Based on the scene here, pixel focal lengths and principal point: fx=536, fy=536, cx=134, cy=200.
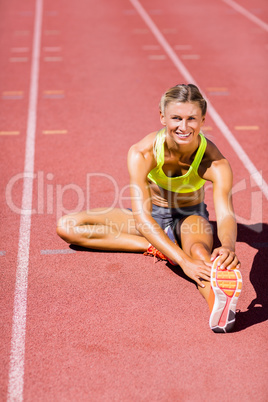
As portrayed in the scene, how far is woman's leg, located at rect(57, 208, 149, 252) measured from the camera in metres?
4.41

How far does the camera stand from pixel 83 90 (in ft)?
27.8

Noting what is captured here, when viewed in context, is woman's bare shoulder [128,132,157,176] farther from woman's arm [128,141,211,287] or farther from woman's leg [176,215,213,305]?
woman's leg [176,215,213,305]

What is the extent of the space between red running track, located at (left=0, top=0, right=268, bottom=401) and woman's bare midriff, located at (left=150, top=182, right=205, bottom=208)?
52cm

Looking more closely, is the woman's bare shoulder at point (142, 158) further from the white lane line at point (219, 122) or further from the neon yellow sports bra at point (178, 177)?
the white lane line at point (219, 122)

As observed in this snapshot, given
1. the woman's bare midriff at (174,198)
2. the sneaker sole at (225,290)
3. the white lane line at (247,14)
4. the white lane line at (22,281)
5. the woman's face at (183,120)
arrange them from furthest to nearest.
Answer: the white lane line at (247,14)
the woman's bare midriff at (174,198)
the woman's face at (183,120)
the sneaker sole at (225,290)
the white lane line at (22,281)

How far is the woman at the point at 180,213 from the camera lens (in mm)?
3469

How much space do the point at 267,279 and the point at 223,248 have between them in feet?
3.07

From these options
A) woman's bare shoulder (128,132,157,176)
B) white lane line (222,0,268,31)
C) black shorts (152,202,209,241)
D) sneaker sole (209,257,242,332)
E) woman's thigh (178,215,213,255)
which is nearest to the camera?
sneaker sole (209,257,242,332)

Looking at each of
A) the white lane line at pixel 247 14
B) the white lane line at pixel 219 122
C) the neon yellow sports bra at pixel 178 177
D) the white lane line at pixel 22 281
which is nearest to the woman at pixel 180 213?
the neon yellow sports bra at pixel 178 177

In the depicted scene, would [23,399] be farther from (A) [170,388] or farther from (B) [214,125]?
(B) [214,125]

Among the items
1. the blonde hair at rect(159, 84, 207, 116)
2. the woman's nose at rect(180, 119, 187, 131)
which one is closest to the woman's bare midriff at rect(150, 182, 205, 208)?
the woman's nose at rect(180, 119, 187, 131)

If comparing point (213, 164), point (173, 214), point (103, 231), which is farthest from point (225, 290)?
point (103, 231)

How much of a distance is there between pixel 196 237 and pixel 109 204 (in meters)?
1.56

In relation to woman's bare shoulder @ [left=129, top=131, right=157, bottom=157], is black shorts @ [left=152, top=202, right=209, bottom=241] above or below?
below
